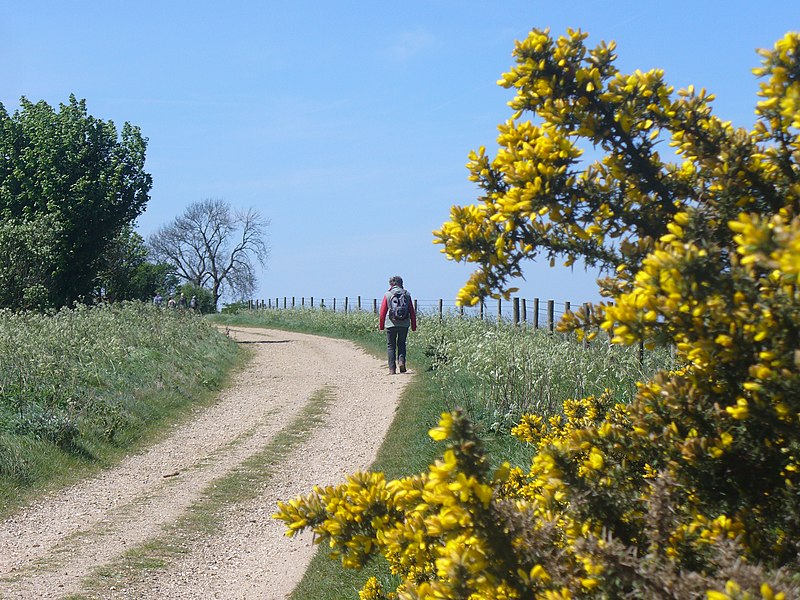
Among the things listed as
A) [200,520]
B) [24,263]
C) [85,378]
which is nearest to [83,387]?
[85,378]

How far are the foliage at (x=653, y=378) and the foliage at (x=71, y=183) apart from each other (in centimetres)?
2805

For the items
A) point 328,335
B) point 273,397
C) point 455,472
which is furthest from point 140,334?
point 455,472

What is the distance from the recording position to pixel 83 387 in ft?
40.7

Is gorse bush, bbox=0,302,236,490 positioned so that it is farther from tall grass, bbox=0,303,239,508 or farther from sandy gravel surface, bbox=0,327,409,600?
sandy gravel surface, bbox=0,327,409,600

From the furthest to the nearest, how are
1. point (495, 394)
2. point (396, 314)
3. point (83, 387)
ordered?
point (396, 314), point (83, 387), point (495, 394)

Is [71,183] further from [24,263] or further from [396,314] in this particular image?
[396,314]

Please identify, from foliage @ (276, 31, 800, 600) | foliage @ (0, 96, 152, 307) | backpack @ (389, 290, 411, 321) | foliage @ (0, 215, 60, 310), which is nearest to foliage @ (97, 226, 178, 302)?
foliage @ (0, 96, 152, 307)

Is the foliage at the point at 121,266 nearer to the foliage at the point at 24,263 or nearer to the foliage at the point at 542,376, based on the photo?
the foliage at the point at 24,263

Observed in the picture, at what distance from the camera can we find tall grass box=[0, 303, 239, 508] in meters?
9.85

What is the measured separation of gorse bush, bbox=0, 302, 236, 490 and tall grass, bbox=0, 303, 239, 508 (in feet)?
0.05

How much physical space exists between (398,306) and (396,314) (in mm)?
170

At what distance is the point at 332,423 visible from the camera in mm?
12898

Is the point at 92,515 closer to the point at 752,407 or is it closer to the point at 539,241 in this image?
the point at 539,241

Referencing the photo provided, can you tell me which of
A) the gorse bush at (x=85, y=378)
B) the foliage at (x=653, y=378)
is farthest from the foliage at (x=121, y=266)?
the foliage at (x=653, y=378)
